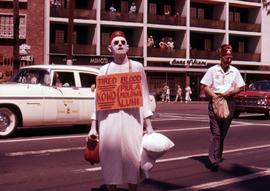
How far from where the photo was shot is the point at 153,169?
375 inches

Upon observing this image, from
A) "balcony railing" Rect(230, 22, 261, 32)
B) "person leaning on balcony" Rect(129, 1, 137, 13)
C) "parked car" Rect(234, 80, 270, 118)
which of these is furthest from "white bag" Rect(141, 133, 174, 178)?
"balcony railing" Rect(230, 22, 261, 32)

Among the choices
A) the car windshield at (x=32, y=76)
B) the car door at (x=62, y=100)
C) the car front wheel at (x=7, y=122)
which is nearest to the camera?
the car front wheel at (x=7, y=122)

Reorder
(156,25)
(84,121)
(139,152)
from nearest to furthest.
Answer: (139,152) → (84,121) → (156,25)

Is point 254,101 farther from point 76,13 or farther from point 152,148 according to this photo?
point 76,13

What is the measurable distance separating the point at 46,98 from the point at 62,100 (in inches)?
17.9

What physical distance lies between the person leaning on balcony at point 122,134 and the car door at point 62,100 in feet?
27.7

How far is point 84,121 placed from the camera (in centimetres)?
1497

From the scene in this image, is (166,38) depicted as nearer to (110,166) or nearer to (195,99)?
(195,99)

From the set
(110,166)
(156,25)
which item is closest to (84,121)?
(110,166)

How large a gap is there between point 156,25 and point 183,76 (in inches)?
214

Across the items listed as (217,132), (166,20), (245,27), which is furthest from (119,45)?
(245,27)

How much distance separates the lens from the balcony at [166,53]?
169 ft

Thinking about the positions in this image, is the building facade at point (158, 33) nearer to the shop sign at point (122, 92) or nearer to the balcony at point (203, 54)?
the balcony at point (203, 54)

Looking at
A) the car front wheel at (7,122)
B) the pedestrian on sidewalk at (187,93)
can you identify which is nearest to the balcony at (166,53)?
the pedestrian on sidewalk at (187,93)
